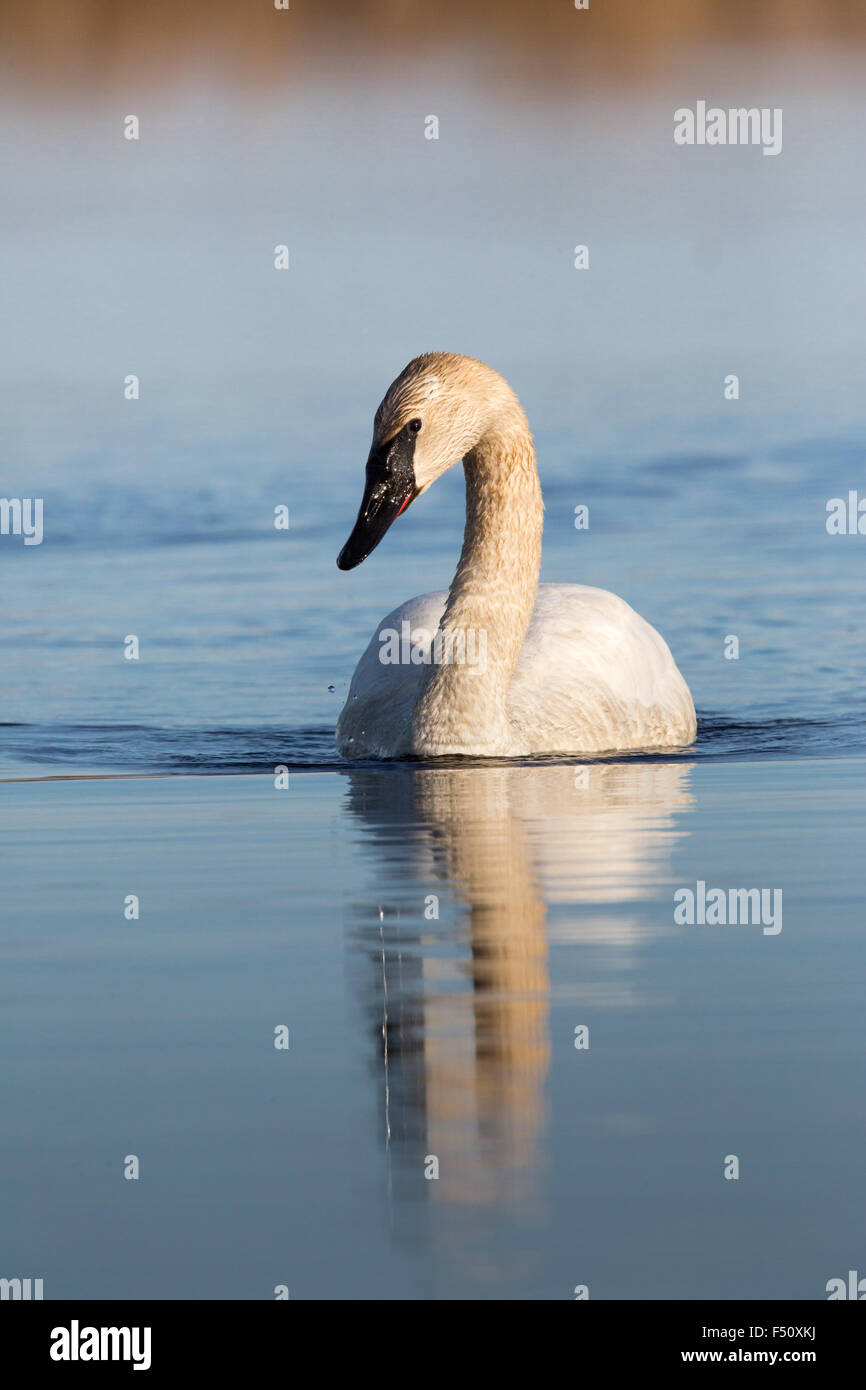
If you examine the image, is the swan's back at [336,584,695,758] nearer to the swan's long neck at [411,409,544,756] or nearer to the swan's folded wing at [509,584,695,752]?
the swan's folded wing at [509,584,695,752]

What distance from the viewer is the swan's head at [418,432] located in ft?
35.9

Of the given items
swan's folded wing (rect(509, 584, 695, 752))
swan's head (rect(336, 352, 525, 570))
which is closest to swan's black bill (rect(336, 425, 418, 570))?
swan's head (rect(336, 352, 525, 570))

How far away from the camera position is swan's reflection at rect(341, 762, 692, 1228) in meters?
4.07

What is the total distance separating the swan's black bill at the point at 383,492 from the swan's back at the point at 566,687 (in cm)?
73

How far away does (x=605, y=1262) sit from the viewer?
3.45 metres

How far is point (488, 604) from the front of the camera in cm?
1143

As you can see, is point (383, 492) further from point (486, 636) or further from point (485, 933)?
point (485, 933)

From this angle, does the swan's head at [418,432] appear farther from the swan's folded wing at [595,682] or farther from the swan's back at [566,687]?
the swan's folded wing at [595,682]

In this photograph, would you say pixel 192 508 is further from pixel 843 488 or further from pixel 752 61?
pixel 752 61

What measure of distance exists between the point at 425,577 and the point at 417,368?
20.4 feet

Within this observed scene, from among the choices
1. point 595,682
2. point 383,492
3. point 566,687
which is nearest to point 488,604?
point 566,687

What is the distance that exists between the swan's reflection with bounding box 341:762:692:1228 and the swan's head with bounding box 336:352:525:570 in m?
1.57

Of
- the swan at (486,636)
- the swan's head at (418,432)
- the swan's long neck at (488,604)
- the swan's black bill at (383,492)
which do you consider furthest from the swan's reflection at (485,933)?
the swan's head at (418,432)

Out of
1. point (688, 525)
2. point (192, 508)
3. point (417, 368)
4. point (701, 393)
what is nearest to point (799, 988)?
point (417, 368)
